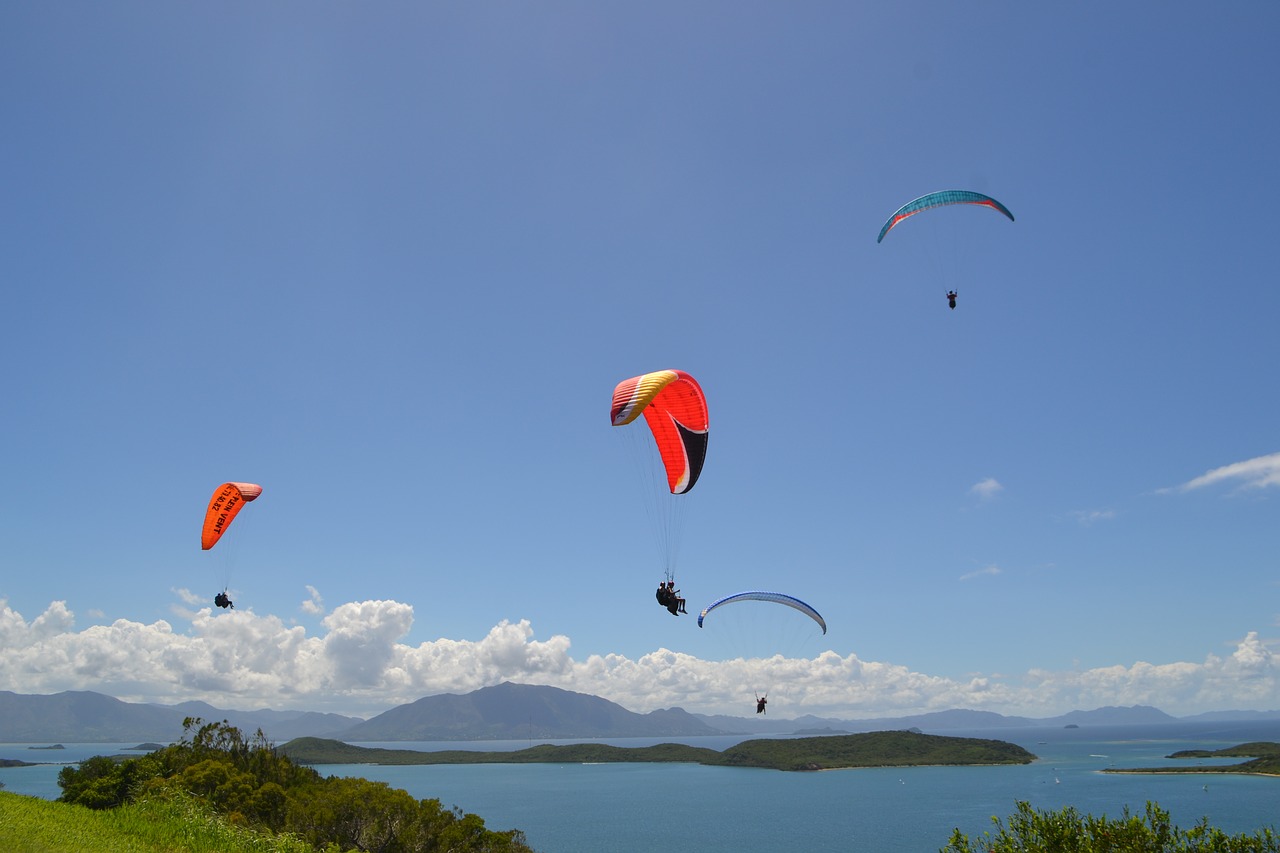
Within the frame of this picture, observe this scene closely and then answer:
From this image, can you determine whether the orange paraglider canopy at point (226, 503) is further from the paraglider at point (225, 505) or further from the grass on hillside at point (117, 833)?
the grass on hillside at point (117, 833)

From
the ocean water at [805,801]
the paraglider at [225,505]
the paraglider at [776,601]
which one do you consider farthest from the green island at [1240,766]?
the paraglider at [225,505]

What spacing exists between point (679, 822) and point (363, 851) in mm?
74601

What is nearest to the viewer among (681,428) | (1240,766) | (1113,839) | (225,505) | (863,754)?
(1113,839)

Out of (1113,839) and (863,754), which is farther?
(863,754)

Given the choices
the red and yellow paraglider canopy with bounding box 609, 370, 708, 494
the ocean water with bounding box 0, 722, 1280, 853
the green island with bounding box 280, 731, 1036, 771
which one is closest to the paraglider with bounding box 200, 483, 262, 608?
the red and yellow paraglider canopy with bounding box 609, 370, 708, 494

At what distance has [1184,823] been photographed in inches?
3174

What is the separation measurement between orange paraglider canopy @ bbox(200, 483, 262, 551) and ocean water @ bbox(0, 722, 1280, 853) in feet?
194

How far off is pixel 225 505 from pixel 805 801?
107276 mm

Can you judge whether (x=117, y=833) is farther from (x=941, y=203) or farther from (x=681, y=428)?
(x=941, y=203)

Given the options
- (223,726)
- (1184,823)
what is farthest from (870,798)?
(223,726)

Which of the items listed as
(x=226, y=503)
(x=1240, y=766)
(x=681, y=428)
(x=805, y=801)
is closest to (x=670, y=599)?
(x=681, y=428)

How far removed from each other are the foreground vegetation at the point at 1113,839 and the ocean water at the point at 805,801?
197ft

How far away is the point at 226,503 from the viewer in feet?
107

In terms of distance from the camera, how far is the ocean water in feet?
267
